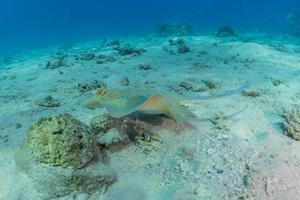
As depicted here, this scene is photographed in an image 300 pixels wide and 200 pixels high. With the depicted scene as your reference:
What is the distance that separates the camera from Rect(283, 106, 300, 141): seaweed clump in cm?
484

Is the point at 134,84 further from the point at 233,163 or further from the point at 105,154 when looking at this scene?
the point at 233,163

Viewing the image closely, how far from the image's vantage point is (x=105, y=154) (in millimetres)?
4531

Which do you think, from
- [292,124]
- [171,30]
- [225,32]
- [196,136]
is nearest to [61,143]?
[196,136]

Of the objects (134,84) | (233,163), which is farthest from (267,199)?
(134,84)

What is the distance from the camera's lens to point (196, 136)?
4953mm

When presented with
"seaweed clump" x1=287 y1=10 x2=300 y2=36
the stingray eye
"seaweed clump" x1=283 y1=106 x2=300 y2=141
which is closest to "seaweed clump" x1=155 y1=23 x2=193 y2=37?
"seaweed clump" x1=287 y1=10 x2=300 y2=36

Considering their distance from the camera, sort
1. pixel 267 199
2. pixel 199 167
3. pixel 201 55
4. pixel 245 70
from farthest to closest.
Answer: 1. pixel 201 55
2. pixel 245 70
3. pixel 199 167
4. pixel 267 199

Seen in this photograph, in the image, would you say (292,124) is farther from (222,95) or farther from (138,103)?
(138,103)

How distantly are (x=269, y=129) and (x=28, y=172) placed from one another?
3.85 m

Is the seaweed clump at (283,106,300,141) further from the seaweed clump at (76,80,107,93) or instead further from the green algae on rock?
the seaweed clump at (76,80,107,93)

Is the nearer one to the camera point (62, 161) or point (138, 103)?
point (62, 161)

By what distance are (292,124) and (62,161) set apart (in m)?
3.65

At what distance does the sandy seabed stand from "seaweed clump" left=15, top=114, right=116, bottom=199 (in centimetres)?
12

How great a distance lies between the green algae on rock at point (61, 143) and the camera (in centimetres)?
389
